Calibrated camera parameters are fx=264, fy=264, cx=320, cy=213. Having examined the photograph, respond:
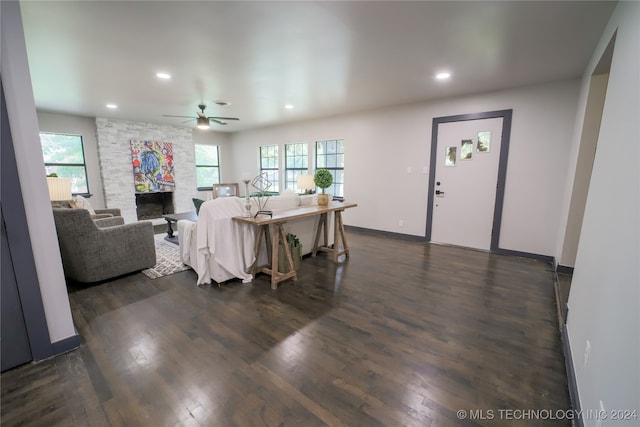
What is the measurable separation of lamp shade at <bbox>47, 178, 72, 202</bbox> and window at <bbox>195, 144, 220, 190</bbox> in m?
4.72

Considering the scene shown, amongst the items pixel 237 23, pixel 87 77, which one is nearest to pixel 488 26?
pixel 237 23

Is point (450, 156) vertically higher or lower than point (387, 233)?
higher

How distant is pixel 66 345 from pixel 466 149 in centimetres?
518

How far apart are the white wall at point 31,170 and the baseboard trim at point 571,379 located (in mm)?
3196

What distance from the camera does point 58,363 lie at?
5.92 ft

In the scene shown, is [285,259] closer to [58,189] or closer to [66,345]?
[66,345]

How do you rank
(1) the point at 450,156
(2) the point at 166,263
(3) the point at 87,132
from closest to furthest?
1. (2) the point at 166,263
2. (1) the point at 450,156
3. (3) the point at 87,132

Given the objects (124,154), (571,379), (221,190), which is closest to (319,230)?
(571,379)

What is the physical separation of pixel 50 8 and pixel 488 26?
332cm

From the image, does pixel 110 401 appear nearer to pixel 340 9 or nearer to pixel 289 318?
pixel 289 318

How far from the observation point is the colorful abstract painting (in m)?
6.25

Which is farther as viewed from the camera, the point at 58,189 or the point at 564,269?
the point at 564,269

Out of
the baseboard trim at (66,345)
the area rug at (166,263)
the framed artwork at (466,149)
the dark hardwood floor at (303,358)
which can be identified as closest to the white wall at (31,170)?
the baseboard trim at (66,345)

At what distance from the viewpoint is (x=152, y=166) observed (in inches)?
255
